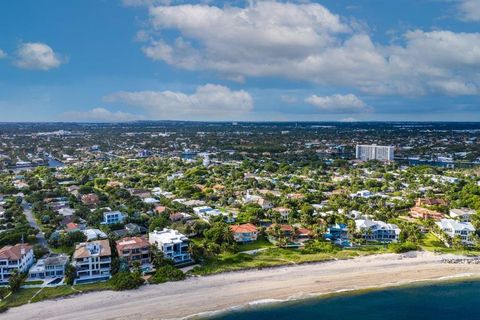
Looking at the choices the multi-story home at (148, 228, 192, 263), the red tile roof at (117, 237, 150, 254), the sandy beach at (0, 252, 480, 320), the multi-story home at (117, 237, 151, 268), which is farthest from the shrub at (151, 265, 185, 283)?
the red tile roof at (117, 237, 150, 254)

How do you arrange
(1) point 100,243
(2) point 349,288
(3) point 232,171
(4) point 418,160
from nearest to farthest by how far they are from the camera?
(2) point 349,288
(1) point 100,243
(3) point 232,171
(4) point 418,160

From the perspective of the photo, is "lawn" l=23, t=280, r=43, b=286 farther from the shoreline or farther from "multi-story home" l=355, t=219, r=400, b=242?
"multi-story home" l=355, t=219, r=400, b=242

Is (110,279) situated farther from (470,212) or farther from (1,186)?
(1,186)

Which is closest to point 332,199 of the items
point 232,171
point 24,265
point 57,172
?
point 232,171

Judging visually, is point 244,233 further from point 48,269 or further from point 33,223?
point 33,223

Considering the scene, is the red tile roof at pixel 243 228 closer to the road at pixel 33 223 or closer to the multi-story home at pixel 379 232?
the multi-story home at pixel 379 232

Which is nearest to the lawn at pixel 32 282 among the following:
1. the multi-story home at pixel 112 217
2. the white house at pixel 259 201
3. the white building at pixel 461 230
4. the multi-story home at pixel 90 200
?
the multi-story home at pixel 112 217

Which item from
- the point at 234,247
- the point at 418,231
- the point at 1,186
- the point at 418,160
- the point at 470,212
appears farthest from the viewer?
the point at 418,160
